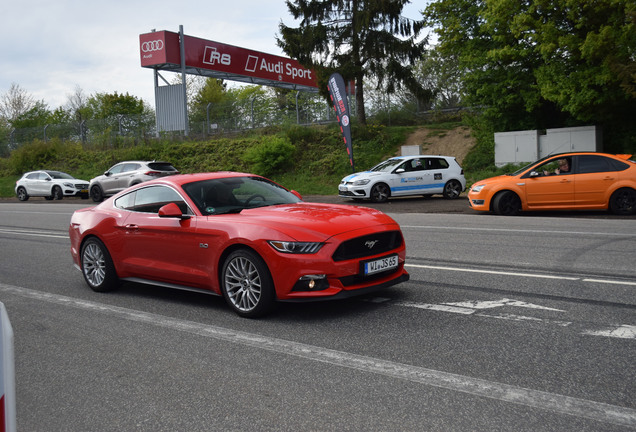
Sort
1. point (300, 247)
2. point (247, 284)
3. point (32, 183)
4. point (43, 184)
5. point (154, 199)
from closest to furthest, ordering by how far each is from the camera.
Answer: point (300, 247) → point (247, 284) → point (154, 199) → point (43, 184) → point (32, 183)

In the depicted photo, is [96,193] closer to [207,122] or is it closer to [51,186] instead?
[51,186]

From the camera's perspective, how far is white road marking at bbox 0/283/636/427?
11.5 feet

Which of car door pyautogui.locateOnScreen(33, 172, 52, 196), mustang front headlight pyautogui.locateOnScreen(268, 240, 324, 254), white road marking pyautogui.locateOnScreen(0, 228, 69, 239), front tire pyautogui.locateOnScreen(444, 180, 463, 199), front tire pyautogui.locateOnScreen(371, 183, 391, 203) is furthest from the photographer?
car door pyautogui.locateOnScreen(33, 172, 52, 196)

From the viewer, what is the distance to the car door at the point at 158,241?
6387 millimetres

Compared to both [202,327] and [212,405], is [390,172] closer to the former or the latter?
[202,327]

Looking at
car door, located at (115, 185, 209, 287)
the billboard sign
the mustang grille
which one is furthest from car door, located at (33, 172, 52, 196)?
the mustang grille

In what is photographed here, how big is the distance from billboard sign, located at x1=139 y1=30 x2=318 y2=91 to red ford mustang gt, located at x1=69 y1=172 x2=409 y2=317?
92.6 feet

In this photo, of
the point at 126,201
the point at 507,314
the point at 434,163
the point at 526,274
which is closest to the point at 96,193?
the point at 434,163

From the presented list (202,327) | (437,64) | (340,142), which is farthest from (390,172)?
(437,64)

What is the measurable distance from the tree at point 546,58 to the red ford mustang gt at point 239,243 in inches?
611

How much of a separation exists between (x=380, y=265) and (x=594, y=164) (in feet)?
35.2

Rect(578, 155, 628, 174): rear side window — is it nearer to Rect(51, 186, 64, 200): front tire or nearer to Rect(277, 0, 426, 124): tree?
Rect(277, 0, 426, 124): tree

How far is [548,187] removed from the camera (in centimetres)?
1492

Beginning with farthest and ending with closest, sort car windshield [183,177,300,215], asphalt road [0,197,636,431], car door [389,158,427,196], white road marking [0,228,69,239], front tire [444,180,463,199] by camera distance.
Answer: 1. front tire [444,180,463,199]
2. car door [389,158,427,196]
3. white road marking [0,228,69,239]
4. car windshield [183,177,300,215]
5. asphalt road [0,197,636,431]
